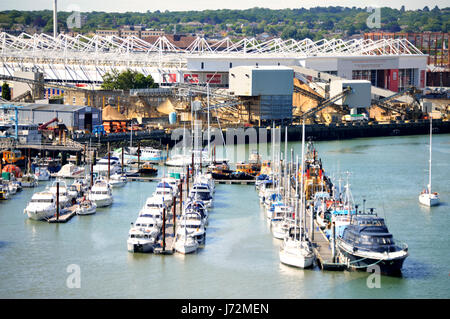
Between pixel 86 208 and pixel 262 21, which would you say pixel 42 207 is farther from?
pixel 262 21

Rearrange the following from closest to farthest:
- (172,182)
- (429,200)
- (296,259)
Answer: (296,259), (429,200), (172,182)

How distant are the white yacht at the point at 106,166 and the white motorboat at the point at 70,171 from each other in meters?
0.33

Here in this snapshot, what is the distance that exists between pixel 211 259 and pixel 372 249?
2211 mm

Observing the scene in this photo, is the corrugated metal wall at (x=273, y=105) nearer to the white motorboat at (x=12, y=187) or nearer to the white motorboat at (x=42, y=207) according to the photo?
the white motorboat at (x=12, y=187)

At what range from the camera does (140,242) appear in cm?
1299

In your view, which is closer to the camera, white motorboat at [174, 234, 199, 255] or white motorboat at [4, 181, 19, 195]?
white motorboat at [174, 234, 199, 255]

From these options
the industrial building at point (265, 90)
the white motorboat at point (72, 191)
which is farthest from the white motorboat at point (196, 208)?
the industrial building at point (265, 90)

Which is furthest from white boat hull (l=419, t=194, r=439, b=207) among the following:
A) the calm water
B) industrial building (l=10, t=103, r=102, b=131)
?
industrial building (l=10, t=103, r=102, b=131)

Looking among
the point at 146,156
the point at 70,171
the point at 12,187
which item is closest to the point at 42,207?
the point at 12,187

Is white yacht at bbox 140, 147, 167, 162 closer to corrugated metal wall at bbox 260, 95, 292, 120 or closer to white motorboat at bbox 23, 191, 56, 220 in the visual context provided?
corrugated metal wall at bbox 260, 95, 292, 120

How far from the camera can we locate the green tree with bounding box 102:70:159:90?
105ft

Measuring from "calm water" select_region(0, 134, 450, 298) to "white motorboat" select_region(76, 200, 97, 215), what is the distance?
0.16 meters

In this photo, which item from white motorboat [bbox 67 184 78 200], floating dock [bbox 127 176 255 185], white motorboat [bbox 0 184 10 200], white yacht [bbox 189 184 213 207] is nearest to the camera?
white yacht [bbox 189 184 213 207]

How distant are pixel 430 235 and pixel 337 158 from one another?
9.21 metres
